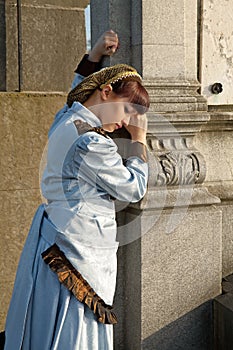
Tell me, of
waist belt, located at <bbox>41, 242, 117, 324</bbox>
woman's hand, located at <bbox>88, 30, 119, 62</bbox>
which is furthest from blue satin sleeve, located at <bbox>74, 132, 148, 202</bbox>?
woman's hand, located at <bbox>88, 30, 119, 62</bbox>

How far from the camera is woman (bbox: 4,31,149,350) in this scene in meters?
3.12

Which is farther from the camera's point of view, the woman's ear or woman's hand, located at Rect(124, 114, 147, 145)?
woman's hand, located at Rect(124, 114, 147, 145)

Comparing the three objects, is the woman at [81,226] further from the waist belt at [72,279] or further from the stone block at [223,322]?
the stone block at [223,322]

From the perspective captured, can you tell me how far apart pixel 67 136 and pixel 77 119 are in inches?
5.1

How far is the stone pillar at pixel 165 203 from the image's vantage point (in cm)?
421

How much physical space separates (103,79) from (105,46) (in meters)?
0.65

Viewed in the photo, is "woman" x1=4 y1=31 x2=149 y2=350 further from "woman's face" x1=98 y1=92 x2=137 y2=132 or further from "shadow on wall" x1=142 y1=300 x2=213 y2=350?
"shadow on wall" x1=142 y1=300 x2=213 y2=350

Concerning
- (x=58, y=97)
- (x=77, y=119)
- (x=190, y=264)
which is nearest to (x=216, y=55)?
(x=58, y=97)

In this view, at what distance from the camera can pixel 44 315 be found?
3.19 m

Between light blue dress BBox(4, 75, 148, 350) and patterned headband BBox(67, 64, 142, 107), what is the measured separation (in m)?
0.08

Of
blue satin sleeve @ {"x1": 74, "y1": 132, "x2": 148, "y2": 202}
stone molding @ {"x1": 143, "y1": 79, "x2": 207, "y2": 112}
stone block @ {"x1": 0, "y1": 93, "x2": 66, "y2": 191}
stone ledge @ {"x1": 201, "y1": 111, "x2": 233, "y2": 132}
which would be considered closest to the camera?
blue satin sleeve @ {"x1": 74, "y1": 132, "x2": 148, "y2": 202}

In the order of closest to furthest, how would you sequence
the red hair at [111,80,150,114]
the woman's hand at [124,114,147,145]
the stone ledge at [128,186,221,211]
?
the red hair at [111,80,150,114] → the woman's hand at [124,114,147,145] → the stone ledge at [128,186,221,211]

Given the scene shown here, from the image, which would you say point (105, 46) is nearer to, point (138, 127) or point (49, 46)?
point (138, 127)

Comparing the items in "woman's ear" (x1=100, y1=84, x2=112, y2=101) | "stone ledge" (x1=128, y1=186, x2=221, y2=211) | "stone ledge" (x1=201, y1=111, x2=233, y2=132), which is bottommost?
"stone ledge" (x1=128, y1=186, x2=221, y2=211)
